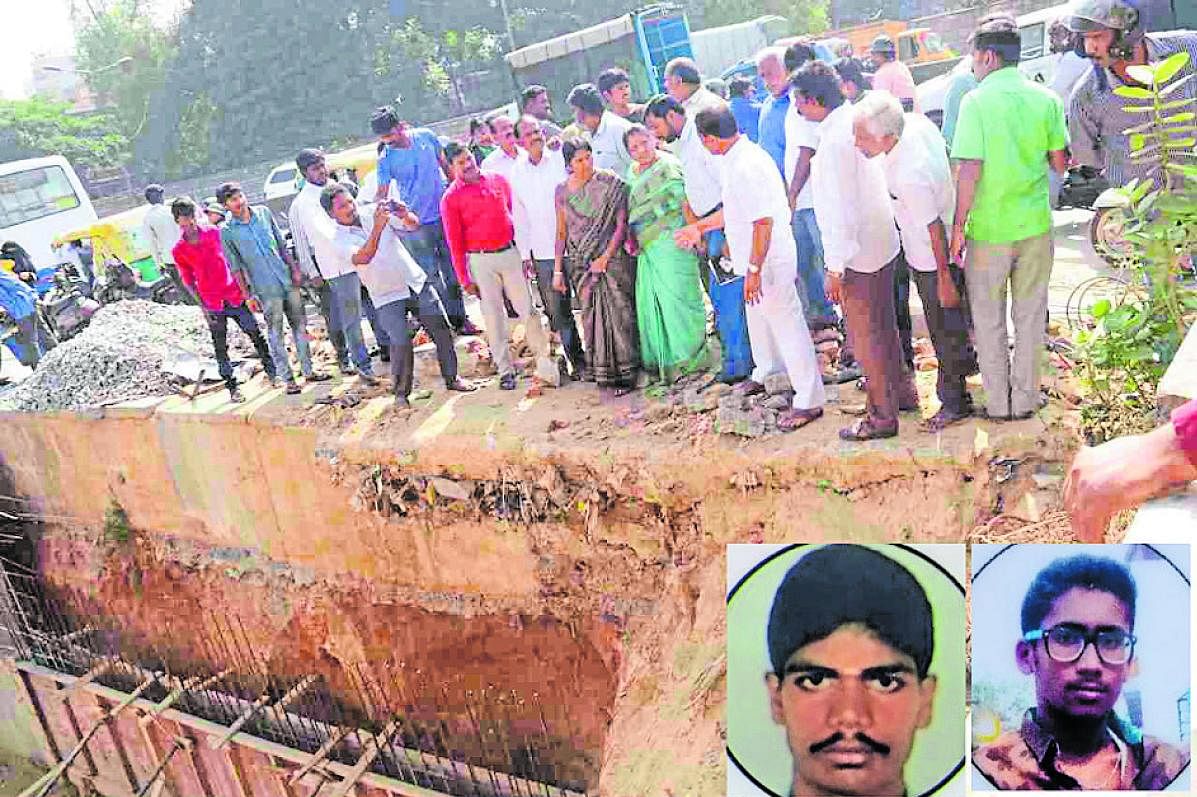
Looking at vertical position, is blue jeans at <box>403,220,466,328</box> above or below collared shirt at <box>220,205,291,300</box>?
below

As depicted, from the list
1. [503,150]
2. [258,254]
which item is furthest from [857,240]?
[258,254]

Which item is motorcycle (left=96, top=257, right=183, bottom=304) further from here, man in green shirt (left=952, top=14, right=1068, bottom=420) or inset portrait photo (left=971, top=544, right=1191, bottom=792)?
inset portrait photo (left=971, top=544, right=1191, bottom=792)

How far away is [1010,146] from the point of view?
12.3 ft

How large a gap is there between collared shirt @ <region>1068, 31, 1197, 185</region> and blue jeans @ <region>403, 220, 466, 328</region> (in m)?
4.17

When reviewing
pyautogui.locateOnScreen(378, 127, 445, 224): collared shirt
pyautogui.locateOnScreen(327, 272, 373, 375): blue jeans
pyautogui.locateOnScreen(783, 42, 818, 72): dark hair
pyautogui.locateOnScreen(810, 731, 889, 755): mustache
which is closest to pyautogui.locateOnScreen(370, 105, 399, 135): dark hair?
pyautogui.locateOnScreen(378, 127, 445, 224): collared shirt

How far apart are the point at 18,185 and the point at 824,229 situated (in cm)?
1775

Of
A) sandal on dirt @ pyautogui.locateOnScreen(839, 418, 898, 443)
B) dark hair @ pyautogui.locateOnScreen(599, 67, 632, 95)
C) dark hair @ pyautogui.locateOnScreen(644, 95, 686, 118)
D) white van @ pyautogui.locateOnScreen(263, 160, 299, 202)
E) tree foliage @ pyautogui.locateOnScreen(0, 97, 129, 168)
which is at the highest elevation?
tree foliage @ pyautogui.locateOnScreen(0, 97, 129, 168)

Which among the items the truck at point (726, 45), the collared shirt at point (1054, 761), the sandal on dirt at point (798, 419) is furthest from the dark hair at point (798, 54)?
the truck at point (726, 45)

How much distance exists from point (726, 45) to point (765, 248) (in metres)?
16.4

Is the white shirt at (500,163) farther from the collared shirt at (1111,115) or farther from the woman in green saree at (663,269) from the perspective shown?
the collared shirt at (1111,115)

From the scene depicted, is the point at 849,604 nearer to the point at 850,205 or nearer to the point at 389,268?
the point at 850,205

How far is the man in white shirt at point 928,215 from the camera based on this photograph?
3.72m

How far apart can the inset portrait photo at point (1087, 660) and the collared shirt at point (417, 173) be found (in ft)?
19.4

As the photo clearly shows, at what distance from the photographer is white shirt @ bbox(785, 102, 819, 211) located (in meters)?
4.80
